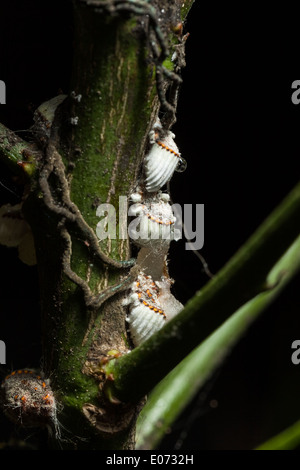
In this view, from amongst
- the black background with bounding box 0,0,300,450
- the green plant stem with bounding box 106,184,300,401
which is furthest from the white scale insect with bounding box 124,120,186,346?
the black background with bounding box 0,0,300,450

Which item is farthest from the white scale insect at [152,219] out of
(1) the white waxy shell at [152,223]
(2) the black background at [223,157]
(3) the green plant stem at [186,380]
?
(2) the black background at [223,157]

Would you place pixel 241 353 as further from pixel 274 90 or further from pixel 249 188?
pixel 274 90

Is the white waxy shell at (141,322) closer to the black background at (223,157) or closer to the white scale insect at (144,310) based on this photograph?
the white scale insect at (144,310)

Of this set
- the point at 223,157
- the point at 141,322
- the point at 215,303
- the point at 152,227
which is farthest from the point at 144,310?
the point at 223,157

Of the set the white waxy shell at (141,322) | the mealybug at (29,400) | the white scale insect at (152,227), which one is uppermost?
the white scale insect at (152,227)

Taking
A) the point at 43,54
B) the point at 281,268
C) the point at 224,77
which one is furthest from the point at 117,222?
the point at 224,77

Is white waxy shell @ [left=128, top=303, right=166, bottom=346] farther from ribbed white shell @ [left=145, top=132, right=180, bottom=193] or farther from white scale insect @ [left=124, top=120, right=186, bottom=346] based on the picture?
ribbed white shell @ [left=145, top=132, right=180, bottom=193]
